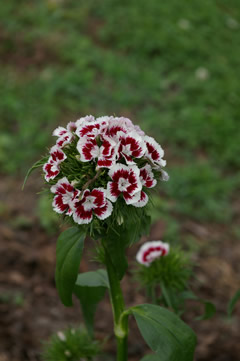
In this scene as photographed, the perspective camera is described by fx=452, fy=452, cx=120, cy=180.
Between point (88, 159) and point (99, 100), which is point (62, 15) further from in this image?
point (88, 159)

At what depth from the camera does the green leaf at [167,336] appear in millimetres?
1524

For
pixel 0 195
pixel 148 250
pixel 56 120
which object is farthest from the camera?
pixel 56 120

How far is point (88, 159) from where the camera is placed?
1.45m

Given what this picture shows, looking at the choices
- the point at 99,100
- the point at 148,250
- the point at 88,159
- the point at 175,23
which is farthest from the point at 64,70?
the point at 88,159

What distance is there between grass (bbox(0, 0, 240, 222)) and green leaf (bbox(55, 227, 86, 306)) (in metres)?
2.63

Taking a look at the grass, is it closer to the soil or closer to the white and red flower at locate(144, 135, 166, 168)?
the soil

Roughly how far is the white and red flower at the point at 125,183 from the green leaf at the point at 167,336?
444 millimetres

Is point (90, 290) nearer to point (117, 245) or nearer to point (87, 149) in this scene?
point (117, 245)

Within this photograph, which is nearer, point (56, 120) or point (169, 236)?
point (169, 236)

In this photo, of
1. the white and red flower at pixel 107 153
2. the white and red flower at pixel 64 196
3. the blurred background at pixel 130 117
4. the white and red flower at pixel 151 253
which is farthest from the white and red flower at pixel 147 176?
the blurred background at pixel 130 117

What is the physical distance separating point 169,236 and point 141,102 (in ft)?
8.18

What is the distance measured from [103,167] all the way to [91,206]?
5.2 inches

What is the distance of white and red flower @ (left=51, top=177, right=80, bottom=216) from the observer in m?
1.46

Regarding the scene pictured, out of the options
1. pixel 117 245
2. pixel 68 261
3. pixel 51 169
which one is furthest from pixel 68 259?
pixel 51 169
